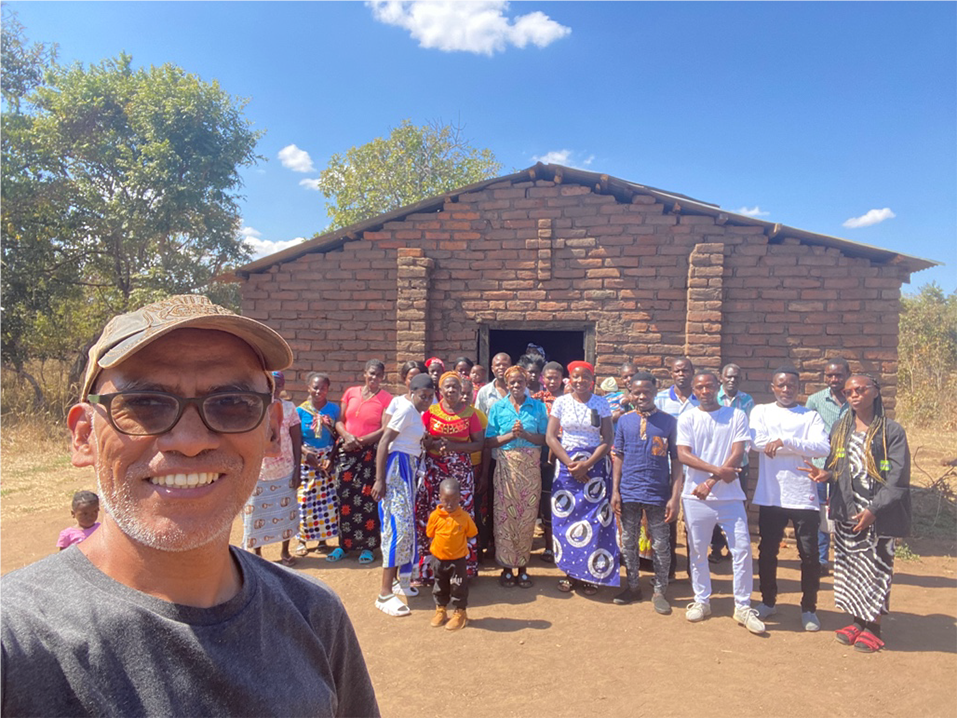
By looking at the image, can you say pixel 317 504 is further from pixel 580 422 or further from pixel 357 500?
pixel 580 422

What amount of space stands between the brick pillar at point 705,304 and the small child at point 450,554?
10.3 feet

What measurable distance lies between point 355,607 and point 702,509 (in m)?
2.70

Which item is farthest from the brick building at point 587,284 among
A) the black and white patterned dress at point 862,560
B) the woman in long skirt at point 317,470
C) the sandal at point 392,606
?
the sandal at point 392,606

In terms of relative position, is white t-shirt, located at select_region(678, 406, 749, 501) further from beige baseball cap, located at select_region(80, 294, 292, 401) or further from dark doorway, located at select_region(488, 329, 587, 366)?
dark doorway, located at select_region(488, 329, 587, 366)

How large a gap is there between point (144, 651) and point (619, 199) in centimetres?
619

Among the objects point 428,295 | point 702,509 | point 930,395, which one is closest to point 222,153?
point 428,295

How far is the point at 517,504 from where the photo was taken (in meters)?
4.92

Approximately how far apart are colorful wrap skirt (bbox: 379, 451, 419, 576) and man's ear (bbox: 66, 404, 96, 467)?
3.39m

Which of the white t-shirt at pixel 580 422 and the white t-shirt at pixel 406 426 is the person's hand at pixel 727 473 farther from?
the white t-shirt at pixel 406 426

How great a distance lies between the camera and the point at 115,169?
11.9 meters

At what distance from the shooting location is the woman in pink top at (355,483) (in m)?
5.39

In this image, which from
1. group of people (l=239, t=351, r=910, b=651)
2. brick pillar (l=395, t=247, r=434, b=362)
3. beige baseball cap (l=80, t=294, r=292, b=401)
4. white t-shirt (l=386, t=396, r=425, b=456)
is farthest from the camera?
brick pillar (l=395, t=247, r=434, b=362)

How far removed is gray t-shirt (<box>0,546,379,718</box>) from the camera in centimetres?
84

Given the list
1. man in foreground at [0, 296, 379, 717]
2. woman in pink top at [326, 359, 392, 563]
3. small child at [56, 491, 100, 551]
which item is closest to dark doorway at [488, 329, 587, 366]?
woman in pink top at [326, 359, 392, 563]
